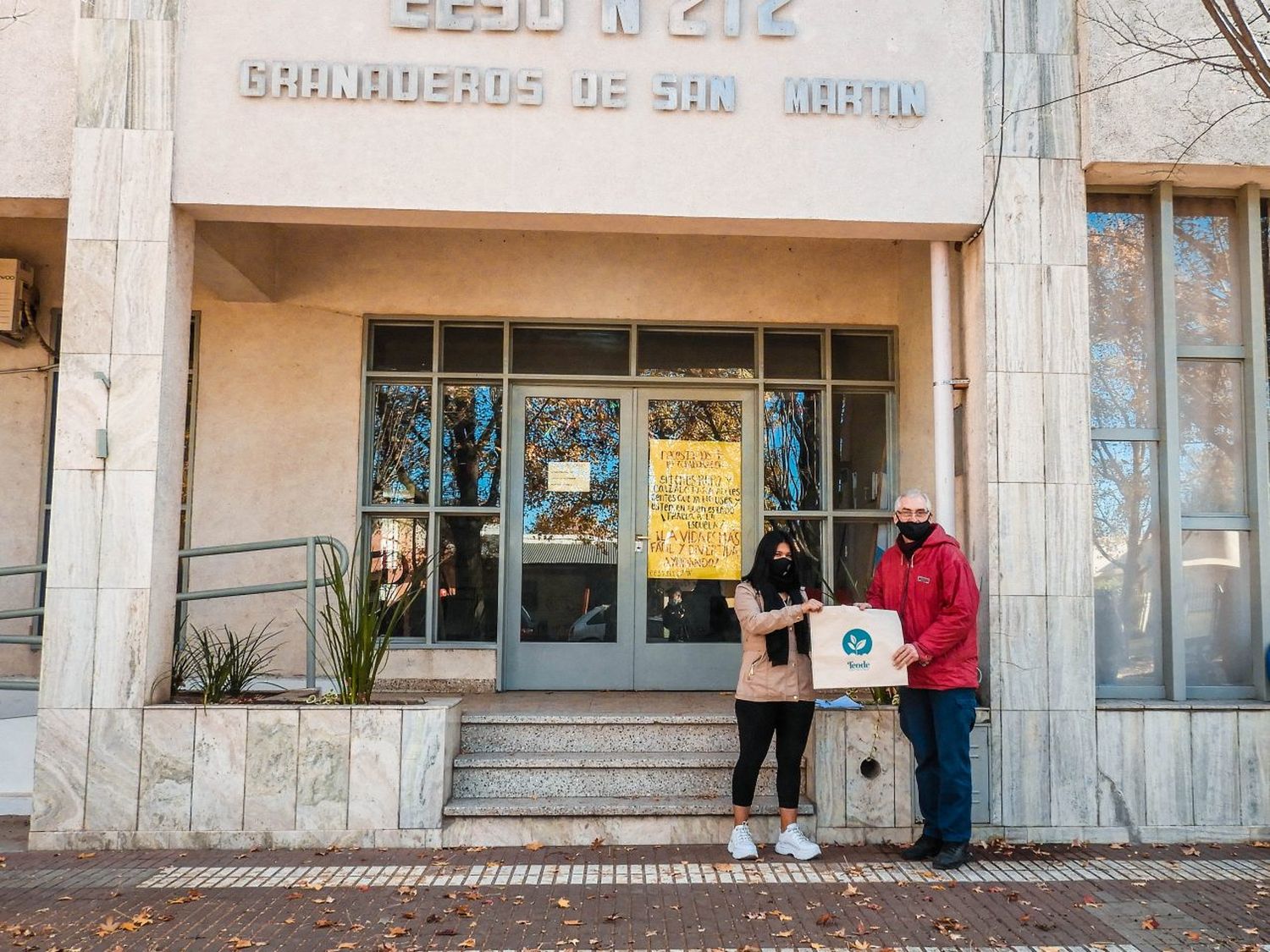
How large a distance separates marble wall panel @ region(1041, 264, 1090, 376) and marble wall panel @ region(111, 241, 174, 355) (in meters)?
5.13

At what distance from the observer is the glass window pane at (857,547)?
821cm

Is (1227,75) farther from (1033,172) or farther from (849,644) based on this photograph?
(849,644)

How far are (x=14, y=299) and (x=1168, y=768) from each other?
841cm

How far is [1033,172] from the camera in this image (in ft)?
20.1

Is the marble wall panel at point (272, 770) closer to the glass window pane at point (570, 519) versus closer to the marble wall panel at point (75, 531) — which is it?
the marble wall panel at point (75, 531)

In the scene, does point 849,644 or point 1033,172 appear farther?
point 1033,172

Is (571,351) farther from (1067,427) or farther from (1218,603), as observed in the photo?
(1218,603)

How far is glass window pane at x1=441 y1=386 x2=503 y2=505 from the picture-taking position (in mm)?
8172

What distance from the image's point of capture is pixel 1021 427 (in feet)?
19.7

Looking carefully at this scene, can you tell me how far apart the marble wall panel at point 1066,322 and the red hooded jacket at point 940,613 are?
1421mm

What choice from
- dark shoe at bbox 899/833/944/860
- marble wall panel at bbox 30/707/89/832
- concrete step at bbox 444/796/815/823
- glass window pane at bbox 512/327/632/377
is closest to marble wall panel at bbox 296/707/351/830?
concrete step at bbox 444/796/815/823

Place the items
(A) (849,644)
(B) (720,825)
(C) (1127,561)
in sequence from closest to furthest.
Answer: (A) (849,644) → (B) (720,825) → (C) (1127,561)

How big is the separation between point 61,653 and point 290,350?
3.20m

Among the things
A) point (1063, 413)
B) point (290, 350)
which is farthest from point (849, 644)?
point (290, 350)
